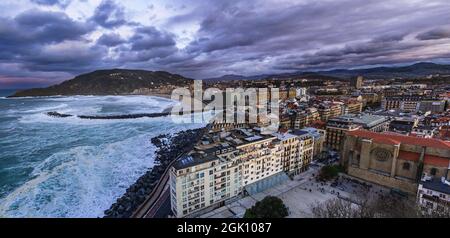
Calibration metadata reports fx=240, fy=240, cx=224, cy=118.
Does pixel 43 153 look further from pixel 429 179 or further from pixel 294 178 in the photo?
pixel 429 179

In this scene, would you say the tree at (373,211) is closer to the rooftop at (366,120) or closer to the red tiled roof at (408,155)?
the red tiled roof at (408,155)

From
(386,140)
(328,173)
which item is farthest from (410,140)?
(328,173)

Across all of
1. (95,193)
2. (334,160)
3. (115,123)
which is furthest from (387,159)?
(115,123)

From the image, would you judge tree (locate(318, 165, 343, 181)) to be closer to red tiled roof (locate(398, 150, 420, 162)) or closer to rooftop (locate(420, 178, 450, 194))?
red tiled roof (locate(398, 150, 420, 162))

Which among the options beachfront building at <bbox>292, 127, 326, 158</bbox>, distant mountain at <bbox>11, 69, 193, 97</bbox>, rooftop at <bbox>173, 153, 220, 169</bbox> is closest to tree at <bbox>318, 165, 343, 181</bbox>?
beachfront building at <bbox>292, 127, 326, 158</bbox>
